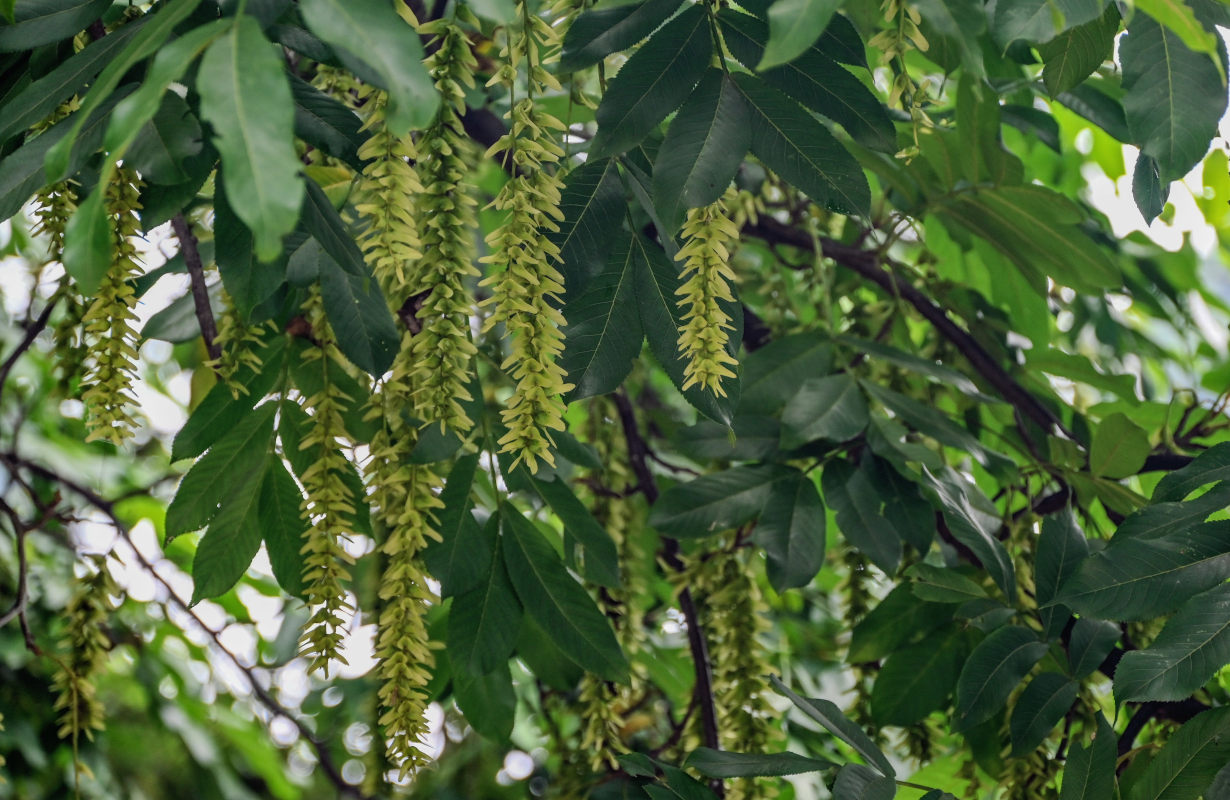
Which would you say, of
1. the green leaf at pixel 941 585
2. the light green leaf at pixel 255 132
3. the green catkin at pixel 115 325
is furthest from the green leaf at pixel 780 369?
the light green leaf at pixel 255 132

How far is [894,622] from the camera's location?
1.07 meters

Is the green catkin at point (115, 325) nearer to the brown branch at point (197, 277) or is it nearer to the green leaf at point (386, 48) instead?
the brown branch at point (197, 277)

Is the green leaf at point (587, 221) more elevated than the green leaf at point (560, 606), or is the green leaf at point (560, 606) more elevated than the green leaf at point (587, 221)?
the green leaf at point (587, 221)

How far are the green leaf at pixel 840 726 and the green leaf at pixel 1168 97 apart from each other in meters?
0.48

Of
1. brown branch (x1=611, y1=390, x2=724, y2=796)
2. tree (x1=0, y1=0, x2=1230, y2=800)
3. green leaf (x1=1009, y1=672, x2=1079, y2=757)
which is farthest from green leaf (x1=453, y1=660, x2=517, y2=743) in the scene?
green leaf (x1=1009, y1=672, x2=1079, y2=757)

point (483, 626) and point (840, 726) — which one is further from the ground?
point (483, 626)

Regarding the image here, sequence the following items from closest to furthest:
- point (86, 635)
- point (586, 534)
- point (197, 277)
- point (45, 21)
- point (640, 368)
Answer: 1. point (45, 21)
2. point (197, 277)
3. point (586, 534)
4. point (86, 635)
5. point (640, 368)

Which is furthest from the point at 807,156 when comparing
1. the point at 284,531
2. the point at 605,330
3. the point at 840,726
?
the point at 284,531

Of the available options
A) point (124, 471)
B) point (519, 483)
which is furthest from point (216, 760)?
point (519, 483)

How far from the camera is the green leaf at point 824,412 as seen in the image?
1023 mm

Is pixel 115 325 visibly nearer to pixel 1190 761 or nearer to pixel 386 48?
pixel 386 48

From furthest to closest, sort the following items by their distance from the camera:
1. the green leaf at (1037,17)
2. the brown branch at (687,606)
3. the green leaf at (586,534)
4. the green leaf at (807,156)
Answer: the brown branch at (687,606) < the green leaf at (586,534) < the green leaf at (807,156) < the green leaf at (1037,17)

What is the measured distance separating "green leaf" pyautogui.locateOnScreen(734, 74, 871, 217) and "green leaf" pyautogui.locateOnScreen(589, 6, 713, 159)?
46mm

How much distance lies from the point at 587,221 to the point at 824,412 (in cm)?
37
